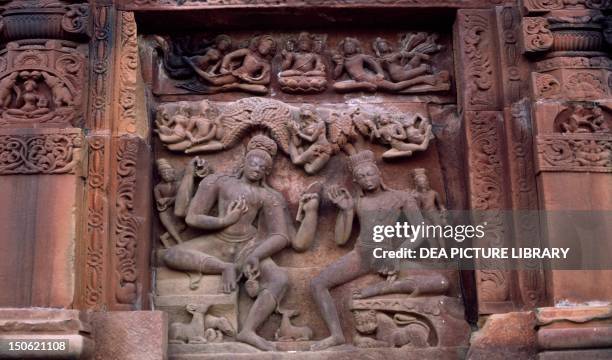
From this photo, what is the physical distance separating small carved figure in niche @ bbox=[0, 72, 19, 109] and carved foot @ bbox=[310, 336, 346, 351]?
308 centimetres

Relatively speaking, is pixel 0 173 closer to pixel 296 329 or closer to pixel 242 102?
pixel 242 102

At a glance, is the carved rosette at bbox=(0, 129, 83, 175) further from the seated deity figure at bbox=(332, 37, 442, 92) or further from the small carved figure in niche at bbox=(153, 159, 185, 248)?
the seated deity figure at bbox=(332, 37, 442, 92)

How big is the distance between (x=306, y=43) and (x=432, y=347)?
9.47 ft

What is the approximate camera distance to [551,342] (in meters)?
6.15

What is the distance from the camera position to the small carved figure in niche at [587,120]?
6828mm

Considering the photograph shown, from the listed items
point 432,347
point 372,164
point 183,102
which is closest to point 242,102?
point 183,102

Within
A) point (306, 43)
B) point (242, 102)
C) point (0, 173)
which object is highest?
point (306, 43)

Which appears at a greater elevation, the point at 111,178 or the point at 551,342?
the point at 111,178

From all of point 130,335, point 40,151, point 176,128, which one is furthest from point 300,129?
point 130,335

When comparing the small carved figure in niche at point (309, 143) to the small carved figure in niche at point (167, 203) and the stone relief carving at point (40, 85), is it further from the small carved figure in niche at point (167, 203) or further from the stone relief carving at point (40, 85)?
the stone relief carving at point (40, 85)

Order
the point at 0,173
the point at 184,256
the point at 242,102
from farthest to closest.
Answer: the point at 242,102 → the point at 184,256 → the point at 0,173

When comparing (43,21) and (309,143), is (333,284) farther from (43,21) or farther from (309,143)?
(43,21)

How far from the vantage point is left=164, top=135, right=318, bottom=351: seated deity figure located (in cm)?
696

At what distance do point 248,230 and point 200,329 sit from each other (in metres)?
0.92
